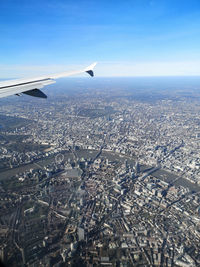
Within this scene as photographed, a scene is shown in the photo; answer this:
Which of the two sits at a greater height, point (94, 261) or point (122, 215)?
point (94, 261)

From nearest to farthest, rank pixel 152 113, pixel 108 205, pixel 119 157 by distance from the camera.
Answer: pixel 108 205 → pixel 119 157 → pixel 152 113

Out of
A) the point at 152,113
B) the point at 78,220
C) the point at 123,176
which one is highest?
the point at 78,220

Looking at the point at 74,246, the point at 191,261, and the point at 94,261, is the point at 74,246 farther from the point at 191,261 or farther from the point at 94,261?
Answer: the point at 191,261

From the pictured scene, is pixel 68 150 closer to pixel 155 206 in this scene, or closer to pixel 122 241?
pixel 155 206

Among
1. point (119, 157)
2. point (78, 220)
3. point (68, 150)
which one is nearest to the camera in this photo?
point (78, 220)

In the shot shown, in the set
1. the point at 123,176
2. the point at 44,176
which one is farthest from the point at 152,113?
the point at 44,176

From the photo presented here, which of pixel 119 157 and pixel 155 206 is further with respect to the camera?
pixel 119 157
